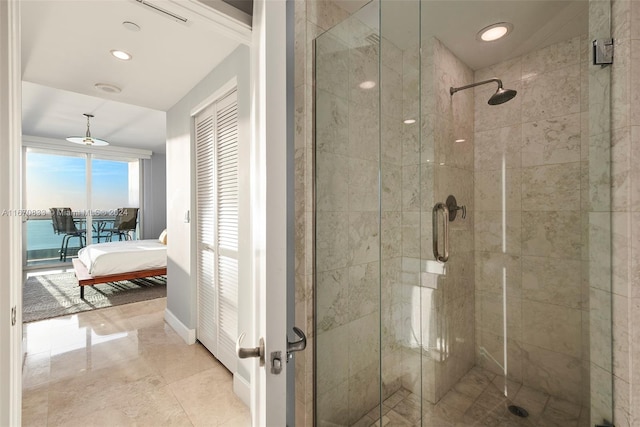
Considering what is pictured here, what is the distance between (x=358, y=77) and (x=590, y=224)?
118 cm

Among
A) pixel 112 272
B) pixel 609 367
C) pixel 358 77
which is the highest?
pixel 358 77

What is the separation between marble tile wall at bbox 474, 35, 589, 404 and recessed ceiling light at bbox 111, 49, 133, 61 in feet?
7.77

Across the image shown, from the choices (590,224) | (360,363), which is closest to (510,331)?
(590,224)

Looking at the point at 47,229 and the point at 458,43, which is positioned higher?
the point at 458,43

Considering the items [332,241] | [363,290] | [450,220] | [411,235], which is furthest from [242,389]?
[450,220]

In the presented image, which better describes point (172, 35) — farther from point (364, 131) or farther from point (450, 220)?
point (450, 220)

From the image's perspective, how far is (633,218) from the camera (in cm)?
99

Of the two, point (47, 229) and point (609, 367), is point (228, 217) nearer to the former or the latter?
point (609, 367)

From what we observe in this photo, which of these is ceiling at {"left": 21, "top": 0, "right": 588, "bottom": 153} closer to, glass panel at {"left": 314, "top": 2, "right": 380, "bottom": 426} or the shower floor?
glass panel at {"left": 314, "top": 2, "right": 380, "bottom": 426}

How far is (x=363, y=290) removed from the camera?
144cm

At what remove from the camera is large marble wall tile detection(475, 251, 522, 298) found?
5.15ft

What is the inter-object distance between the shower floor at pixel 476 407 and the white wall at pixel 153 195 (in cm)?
730

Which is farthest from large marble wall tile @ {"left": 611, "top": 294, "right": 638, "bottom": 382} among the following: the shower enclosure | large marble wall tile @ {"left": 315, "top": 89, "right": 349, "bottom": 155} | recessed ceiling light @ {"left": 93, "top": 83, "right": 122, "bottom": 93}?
recessed ceiling light @ {"left": 93, "top": 83, "right": 122, "bottom": 93}

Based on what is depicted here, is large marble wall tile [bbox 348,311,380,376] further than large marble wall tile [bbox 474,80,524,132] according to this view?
No
